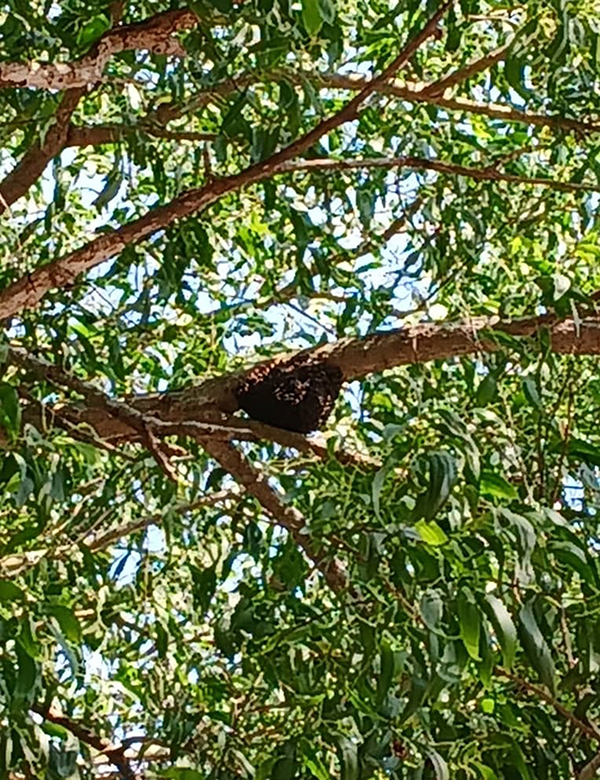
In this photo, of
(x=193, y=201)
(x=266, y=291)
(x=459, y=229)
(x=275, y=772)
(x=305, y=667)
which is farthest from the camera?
(x=266, y=291)

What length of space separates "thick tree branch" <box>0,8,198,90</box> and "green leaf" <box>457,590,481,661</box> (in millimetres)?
771

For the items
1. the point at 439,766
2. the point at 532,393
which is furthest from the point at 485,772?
the point at 532,393

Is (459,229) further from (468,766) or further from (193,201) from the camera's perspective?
(468,766)

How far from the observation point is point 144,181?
2.17 meters

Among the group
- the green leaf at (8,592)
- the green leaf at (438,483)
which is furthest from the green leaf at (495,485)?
the green leaf at (8,592)

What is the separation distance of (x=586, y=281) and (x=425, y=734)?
42.9 inches

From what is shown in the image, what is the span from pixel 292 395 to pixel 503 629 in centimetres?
63

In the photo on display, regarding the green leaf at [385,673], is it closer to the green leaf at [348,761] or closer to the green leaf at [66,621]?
the green leaf at [348,761]

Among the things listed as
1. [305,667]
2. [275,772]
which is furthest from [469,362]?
[275,772]

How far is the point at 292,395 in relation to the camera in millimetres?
1723

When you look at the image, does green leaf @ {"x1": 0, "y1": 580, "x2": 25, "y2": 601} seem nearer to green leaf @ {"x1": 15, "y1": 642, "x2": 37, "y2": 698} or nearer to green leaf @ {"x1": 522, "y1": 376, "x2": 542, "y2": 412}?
green leaf @ {"x1": 15, "y1": 642, "x2": 37, "y2": 698}

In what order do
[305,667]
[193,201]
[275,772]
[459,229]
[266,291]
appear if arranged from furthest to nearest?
[266,291]
[459,229]
[193,201]
[305,667]
[275,772]

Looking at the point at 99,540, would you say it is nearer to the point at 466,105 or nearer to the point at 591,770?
the point at 466,105

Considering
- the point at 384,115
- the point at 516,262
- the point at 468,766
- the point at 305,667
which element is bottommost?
the point at 468,766
